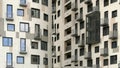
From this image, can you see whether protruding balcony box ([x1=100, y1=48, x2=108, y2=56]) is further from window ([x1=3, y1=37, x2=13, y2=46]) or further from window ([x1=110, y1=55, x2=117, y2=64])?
window ([x1=3, y1=37, x2=13, y2=46])

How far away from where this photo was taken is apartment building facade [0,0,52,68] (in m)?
72.8

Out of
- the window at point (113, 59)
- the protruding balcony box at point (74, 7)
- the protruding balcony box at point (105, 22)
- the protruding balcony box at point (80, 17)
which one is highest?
the protruding balcony box at point (74, 7)

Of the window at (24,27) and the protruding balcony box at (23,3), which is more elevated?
the protruding balcony box at (23,3)

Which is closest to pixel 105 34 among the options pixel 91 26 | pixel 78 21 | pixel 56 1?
pixel 91 26

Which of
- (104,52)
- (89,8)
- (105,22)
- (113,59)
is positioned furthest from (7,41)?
(113,59)

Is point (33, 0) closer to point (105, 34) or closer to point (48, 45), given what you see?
point (48, 45)

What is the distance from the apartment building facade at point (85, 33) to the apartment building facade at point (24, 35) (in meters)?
5.31

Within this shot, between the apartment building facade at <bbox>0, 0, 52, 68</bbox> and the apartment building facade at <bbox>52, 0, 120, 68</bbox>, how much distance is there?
5315 millimetres

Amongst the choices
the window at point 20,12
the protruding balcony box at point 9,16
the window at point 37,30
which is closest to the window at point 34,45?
the window at point 37,30

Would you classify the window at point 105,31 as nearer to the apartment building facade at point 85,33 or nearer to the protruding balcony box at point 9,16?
the apartment building facade at point 85,33

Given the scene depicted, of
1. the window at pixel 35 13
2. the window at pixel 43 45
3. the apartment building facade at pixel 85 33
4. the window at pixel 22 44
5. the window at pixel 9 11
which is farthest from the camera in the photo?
the window at pixel 43 45

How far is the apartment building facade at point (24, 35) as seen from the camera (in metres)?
72.8

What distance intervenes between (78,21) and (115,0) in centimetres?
1194

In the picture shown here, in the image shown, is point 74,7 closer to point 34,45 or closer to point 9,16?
point 34,45
